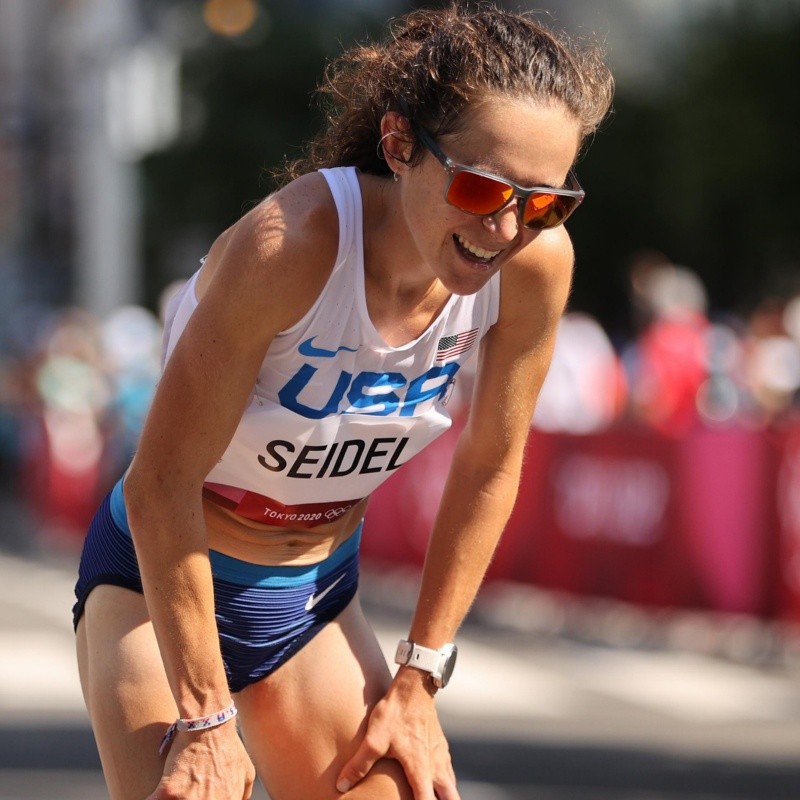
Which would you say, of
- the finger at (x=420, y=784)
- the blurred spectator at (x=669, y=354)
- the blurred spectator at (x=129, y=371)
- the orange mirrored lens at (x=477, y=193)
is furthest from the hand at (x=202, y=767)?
the blurred spectator at (x=129, y=371)

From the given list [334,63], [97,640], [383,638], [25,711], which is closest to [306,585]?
[97,640]

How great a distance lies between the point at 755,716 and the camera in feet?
26.6

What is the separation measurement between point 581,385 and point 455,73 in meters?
8.01

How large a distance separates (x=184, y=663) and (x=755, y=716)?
569 cm

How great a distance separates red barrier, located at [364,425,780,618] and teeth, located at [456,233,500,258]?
20.8ft

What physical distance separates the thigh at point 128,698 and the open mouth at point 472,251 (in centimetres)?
94

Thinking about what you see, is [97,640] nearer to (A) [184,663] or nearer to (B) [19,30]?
(A) [184,663]

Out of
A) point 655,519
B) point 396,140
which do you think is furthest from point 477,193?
point 655,519

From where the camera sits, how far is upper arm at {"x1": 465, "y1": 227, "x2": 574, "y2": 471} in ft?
10.5

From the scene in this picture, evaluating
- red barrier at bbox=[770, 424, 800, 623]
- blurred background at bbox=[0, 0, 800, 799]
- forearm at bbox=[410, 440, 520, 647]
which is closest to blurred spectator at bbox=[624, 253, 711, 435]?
blurred background at bbox=[0, 0, 800, 799]

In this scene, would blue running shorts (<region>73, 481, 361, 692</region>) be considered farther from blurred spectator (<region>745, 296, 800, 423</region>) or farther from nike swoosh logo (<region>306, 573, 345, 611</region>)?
blurred spectator (<region>745, 296, 800, 423</region>)

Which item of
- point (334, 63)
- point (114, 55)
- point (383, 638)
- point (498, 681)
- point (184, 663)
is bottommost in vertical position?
point (184, 663)

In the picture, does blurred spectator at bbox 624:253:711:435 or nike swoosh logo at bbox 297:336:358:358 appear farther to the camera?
blurred spectator at bbox 624:253:711:435

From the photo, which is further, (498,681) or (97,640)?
(498,681)
